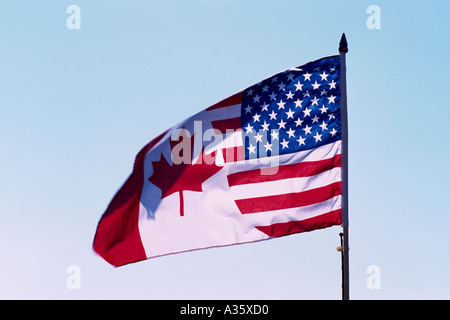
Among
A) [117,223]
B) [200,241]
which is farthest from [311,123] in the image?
[117,223]

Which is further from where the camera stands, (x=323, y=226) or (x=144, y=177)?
(x=144, y=177)

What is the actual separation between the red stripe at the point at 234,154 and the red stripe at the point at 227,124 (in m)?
0.44

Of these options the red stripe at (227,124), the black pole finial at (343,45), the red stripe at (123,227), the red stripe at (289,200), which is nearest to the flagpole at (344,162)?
the black pole finial at (343,45)

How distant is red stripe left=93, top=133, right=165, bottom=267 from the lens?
54.5ft

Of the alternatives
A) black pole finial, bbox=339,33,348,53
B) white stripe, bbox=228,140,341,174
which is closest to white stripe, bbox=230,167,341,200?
white stripe, bbox=228,140,341,174

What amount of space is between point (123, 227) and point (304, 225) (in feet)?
12.7

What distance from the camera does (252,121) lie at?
16625 millimetres

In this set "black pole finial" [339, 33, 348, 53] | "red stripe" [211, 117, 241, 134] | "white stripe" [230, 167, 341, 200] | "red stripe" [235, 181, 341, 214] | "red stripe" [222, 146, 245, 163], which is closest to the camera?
"red stripe" [235, 181, 341, 214]

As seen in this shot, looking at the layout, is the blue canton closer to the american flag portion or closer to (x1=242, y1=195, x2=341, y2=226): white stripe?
the american flag portion

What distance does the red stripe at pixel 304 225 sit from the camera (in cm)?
1551

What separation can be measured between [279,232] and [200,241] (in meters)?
1.66

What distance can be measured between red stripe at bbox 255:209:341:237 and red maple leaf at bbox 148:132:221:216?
169cm

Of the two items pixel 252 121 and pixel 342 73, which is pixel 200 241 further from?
pixel 342 73

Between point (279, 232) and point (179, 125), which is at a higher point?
point (179, 125)
